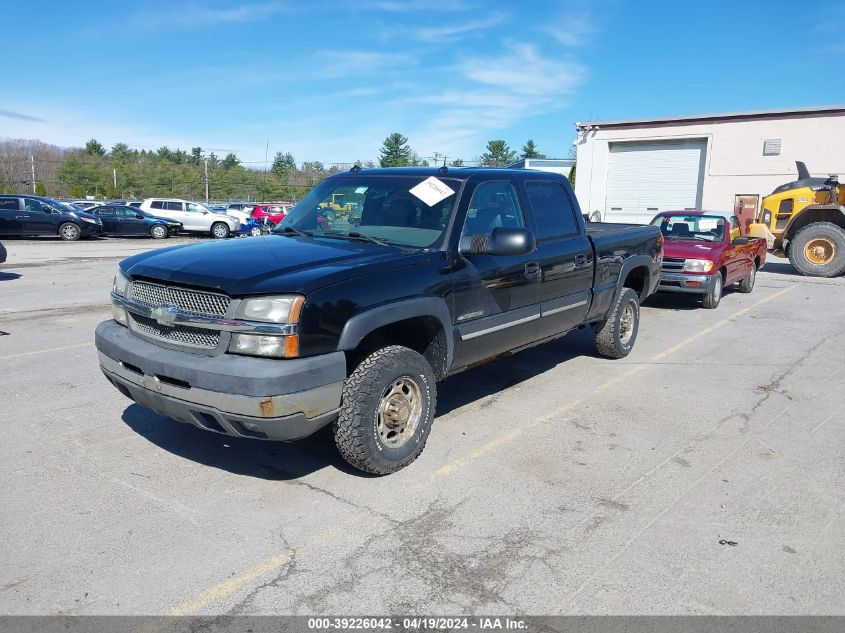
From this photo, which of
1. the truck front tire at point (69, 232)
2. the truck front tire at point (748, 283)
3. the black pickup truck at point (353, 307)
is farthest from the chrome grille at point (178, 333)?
the truck front tire at point (69, 232)

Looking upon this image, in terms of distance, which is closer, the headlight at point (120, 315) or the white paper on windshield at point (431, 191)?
the headlight at point (120, 315)

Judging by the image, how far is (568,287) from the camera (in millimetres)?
5727

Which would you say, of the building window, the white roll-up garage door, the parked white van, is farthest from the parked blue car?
the building window

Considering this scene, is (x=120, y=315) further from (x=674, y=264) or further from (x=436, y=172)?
(x=674, y=264)

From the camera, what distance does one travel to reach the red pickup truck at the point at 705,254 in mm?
10383

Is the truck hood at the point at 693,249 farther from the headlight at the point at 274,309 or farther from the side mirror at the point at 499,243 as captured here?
the headlight at the point at 274,309

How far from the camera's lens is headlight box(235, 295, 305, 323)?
345cm

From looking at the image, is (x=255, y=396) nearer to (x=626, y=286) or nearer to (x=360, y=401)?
(x=360, y=401)

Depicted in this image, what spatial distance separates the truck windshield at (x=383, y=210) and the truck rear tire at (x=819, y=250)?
13969mm

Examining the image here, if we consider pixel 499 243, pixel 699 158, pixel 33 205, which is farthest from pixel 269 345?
pixel 699 158

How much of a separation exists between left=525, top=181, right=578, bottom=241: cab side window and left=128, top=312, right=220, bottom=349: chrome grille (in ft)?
9.28

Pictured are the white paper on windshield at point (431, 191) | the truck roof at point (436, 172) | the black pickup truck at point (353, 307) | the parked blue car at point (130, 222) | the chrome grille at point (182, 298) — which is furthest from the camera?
the parked blue car at point (130, 222)

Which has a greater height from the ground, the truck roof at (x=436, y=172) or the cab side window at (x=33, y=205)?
the truck roof at (x=436, y=172)

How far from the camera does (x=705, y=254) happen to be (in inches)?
408
